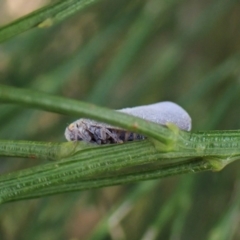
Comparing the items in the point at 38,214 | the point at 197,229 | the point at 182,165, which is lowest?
the point at 197,229

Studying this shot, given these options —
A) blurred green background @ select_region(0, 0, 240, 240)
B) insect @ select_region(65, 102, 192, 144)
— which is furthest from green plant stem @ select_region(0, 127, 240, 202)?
blurred green background @ select_region(0, 0, 240, 240)

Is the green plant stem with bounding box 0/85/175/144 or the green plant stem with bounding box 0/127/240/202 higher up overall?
the green plant stem with bounding box 0/85/175/144

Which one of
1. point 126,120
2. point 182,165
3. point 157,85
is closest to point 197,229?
point 157,85

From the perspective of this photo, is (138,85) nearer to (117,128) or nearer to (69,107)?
(117,128)

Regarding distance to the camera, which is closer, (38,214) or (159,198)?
(38,214)

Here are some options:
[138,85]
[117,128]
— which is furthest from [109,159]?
[138,85]

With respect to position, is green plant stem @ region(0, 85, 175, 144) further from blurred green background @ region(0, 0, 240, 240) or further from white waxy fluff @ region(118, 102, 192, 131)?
blurred green background @ region(0, 0, 240, 240)

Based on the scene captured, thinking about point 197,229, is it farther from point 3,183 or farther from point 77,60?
point 3,183
